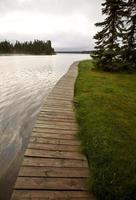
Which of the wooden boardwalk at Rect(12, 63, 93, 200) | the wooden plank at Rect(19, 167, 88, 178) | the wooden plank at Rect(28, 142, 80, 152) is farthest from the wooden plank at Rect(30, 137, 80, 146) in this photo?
the wooden plank at Rect(19, 167, 88, 178)

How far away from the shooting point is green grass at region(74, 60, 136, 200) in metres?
4.05

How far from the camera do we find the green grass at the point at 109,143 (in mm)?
4055

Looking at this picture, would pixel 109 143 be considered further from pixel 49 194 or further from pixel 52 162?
pixel 49 194

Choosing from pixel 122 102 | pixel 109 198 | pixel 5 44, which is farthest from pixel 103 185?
pixel 5 44

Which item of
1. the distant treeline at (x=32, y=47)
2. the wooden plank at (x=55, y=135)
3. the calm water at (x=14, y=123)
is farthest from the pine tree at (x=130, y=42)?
the distant treeline at (x=32, y=47)

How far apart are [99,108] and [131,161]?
4119 mm

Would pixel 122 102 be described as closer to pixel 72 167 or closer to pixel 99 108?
pixel 99 108

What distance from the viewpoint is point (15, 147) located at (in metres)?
6.21

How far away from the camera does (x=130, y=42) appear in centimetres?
2259

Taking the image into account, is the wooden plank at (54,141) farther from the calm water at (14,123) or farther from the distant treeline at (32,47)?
the distant treeline at (32,47)

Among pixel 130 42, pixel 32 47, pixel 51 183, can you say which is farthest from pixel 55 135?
pixel 32 47

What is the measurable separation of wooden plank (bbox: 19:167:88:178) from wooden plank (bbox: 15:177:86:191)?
0.42 feet

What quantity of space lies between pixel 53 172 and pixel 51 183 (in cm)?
36

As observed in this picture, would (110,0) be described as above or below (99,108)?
above
